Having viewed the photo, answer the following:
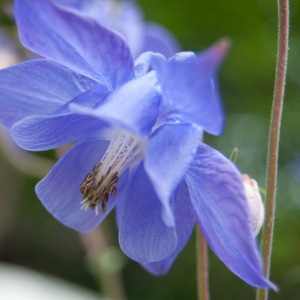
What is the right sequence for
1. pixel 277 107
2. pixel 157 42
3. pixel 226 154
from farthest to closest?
pixel 226 154
pixel 157 42
pixel 277 107

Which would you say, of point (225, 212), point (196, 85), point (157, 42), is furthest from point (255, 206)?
point (157, 42)

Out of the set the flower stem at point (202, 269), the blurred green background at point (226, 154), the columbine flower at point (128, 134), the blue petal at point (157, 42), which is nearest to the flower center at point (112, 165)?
the columbine flower at point (128, 134)

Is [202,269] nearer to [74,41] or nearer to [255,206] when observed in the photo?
[255,206]

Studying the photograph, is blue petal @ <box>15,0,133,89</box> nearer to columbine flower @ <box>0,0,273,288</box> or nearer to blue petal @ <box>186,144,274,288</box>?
columbine flower @ <box>0,0,273,288</box>

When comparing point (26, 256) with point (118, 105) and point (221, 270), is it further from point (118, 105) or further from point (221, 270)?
point (118, 105)

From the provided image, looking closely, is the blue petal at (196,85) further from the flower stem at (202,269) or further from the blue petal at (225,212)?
the flower stem at (202,269)

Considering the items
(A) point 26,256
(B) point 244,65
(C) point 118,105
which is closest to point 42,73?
(C) point 118,105

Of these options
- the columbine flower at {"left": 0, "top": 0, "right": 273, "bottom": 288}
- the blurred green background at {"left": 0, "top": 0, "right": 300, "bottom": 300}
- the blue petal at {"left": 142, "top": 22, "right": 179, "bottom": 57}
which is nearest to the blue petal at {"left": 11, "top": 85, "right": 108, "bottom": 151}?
the columbine flower at {"left": 0, "top": 0, "right": 273, "bottom": 288}
